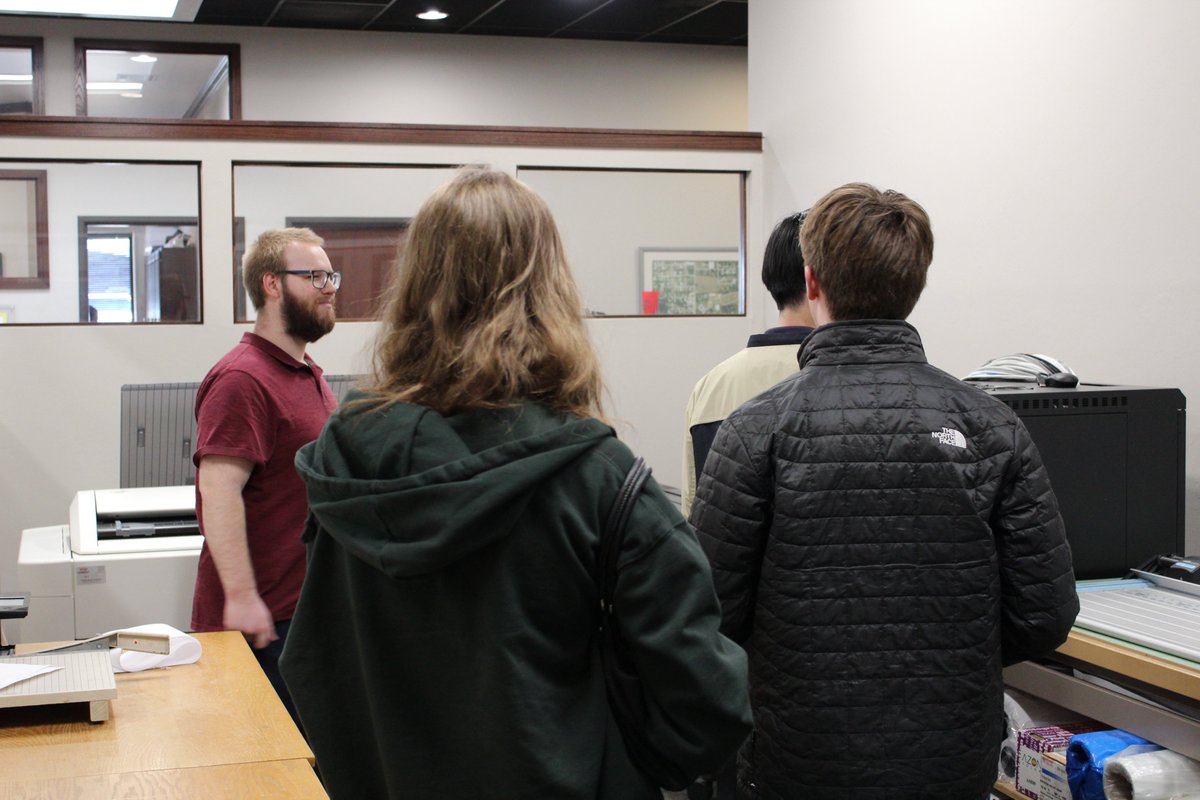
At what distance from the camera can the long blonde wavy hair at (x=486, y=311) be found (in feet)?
3.32

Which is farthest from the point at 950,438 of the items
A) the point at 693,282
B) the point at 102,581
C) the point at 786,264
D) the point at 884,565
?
the point at 693,282

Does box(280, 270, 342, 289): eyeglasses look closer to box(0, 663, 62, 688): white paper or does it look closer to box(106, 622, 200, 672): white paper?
box(106, 622, 200, 672): white paper

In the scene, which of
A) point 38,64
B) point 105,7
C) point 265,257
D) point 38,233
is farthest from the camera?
point 38,64

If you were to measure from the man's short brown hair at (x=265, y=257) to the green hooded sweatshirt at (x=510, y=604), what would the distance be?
1400mm

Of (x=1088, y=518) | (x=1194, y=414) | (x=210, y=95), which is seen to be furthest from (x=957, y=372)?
(x=210, y=95)

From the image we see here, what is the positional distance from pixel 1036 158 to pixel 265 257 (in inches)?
86.7

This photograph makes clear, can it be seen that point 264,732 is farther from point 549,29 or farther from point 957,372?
point 549,29

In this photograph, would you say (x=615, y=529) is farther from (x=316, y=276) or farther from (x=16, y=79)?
(x=16, y=79)

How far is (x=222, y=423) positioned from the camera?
2.14 metres

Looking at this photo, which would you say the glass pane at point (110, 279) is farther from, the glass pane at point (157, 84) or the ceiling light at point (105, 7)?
the glass pane at point (157, 84)

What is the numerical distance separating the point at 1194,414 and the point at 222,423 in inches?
84.1

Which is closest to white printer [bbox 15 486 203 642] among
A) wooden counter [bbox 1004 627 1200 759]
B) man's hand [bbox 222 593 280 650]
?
man's hand [bbox 222 593 280 650]

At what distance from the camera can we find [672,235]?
5.18 meters

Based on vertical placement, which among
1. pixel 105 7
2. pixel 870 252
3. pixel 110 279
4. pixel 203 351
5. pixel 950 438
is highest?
pixel 105 7
